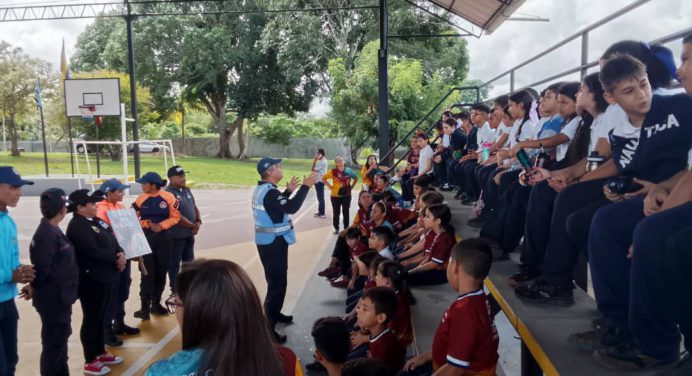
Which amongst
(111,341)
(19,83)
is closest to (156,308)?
(111,341)

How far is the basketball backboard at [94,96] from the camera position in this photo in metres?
20.5

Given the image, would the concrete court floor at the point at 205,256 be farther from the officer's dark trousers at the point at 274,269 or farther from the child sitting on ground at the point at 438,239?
the child sitting on ground at the point at 438,239

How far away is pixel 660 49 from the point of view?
10.0ft

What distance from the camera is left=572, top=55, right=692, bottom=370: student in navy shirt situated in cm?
244

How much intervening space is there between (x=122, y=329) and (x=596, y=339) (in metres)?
5.18

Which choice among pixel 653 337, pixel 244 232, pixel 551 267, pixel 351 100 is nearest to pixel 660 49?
pixel 551 267

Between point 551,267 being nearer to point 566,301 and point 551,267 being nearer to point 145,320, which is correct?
point 566,301

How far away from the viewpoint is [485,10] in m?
10.3

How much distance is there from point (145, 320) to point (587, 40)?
5.82 metres

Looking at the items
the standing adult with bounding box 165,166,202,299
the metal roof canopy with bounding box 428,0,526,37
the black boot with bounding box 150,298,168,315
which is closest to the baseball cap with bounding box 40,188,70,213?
the standing adult with bounding box 165,166,202,299

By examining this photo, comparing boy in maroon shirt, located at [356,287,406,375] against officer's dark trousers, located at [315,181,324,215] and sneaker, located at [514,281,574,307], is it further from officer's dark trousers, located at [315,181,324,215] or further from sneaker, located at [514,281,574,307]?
officer's dark trousers, located at [315,181,324,215]

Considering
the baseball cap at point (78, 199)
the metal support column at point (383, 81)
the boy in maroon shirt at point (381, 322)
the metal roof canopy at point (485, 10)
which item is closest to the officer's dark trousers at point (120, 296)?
the baseball cap at point (78, 199)

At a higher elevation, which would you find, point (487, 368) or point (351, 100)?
point (351, 100)

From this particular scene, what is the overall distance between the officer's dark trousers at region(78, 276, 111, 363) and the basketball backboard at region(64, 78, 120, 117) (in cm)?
1705
